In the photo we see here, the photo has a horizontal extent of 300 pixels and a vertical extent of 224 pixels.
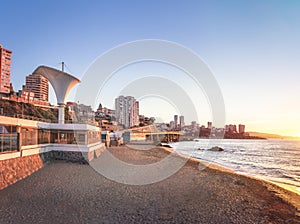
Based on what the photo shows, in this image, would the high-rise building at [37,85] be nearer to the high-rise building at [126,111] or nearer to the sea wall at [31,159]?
the high-rise building at [126,111]

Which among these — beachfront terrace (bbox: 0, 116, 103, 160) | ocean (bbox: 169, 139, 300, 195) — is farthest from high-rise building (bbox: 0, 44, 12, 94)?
beachfront terrace (bbox: 0, 116, 103, 160)

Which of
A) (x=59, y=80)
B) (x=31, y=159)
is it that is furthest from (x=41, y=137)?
(x=59, y=80)

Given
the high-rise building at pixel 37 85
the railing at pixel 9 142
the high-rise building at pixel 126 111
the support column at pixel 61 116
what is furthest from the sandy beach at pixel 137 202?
the high-rise building at pixel 126 111

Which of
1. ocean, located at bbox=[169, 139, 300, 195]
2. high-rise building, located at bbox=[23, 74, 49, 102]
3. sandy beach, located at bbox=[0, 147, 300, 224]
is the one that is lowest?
ocean, located at bbox=[169, 139, 300, 195]

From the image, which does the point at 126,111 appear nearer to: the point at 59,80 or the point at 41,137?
the point at 59,80

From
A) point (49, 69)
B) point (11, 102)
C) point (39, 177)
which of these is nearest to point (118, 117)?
point (11, 102)

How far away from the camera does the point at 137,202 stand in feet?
31.9

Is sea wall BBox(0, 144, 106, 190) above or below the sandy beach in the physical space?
above

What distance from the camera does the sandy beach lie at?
8031 millimetres

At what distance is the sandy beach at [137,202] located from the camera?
26.3 ft

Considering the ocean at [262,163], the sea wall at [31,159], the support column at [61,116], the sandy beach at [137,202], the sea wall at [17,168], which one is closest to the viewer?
the sandy beach at [137,202]

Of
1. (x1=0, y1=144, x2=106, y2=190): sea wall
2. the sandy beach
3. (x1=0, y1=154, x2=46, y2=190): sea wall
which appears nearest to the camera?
the sandy beach

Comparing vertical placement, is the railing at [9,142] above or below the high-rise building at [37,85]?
below

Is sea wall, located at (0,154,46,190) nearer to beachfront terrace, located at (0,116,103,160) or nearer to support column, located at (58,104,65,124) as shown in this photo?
beachfront terrace, located at (0,116,103,160)
